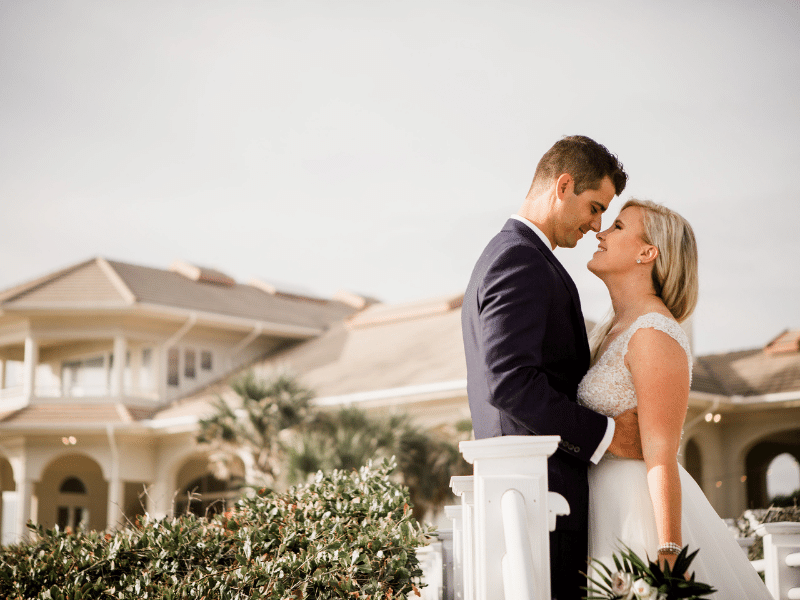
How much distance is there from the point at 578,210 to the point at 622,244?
0.20 m

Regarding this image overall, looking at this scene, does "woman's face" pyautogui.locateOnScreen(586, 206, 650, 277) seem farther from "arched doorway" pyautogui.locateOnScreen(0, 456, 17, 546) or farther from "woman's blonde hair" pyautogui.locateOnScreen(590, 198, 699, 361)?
"arched doorway" pyautogui.locateOnScreen(0, 456, 17, 546)

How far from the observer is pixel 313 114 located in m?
16.9

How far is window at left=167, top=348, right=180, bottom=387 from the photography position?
2178 centimetres

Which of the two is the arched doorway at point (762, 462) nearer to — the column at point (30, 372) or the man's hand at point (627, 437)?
the column at point (30, 372)

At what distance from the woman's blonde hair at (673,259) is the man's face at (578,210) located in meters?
0.16

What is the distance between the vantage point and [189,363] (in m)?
22.3

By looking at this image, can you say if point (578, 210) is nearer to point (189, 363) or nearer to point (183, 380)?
point (183, 380)

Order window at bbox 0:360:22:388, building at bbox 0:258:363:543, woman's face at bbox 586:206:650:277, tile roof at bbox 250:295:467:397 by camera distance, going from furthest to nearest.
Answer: window at bbox 0:360:22:388 → building at bbox 0:258:363:543 → tile roof at bbox 250:295:467:397 → woman's face at bbox 586:206:650:277

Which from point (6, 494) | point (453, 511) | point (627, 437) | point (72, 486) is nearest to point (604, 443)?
point (627, 437)

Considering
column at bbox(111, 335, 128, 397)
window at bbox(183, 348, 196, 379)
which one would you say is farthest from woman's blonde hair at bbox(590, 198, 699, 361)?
window at bbox(183, 348, 196, 379)

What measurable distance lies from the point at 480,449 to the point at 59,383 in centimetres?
2361

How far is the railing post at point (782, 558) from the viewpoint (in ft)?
14.1

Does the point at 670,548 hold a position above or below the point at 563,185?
below

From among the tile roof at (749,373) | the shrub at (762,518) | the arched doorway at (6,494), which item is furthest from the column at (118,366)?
the shrub at (762,518)
